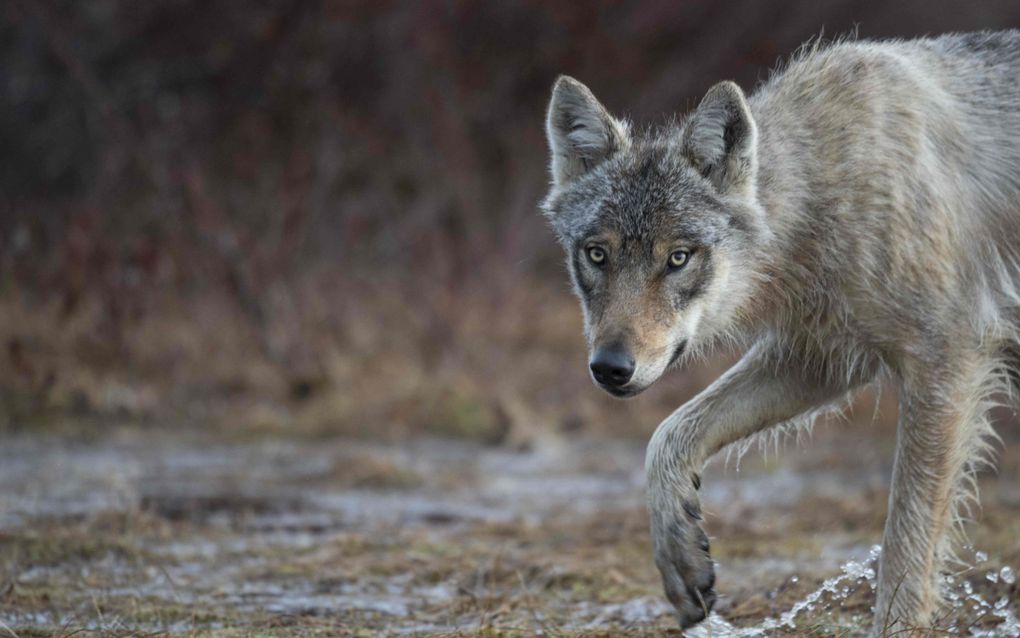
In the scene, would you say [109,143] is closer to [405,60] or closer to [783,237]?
[405,60]

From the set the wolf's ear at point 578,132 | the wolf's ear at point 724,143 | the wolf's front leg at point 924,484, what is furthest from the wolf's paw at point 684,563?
the wolf's ear at point 578,132

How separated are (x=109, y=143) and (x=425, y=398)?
3513 mm

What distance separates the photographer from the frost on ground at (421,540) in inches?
217

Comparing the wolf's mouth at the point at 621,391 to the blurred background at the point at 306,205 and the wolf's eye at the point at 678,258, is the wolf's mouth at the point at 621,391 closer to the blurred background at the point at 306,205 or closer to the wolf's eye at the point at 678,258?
the wolf's eye at the point at 678,258

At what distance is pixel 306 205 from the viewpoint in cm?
1238

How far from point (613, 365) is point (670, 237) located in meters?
0.62

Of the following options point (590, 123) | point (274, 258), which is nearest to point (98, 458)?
point (274, 258)

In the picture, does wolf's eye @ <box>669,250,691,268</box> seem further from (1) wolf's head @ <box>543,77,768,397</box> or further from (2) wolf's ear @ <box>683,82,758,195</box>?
(2) wolf's ear @ <box>683,82,758,195</box>

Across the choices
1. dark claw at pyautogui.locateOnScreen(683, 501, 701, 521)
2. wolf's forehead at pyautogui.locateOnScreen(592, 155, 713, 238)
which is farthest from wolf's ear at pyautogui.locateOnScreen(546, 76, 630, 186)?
dark claw at pyautogui.locateOnScreen(683, 501, 701, 521)

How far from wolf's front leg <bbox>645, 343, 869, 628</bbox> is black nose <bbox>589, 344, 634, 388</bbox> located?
0.61 m

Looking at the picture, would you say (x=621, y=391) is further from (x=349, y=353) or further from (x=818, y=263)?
(x=349, y=353)

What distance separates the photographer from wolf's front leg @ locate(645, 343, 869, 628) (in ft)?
16.8

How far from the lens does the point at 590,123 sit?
19.1ft

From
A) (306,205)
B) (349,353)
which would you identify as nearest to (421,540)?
(349,353)
